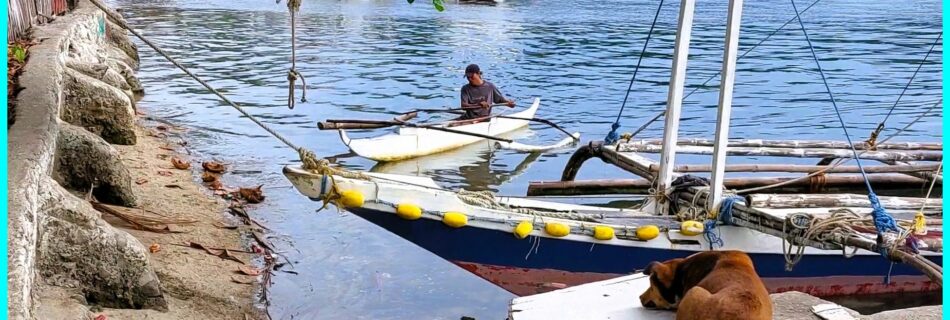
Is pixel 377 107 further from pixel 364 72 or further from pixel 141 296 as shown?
pixel 141 296

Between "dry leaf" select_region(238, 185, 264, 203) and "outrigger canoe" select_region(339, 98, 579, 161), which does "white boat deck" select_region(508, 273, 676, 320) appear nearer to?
"dry leaf" select_region(238, 185, 264, 203)

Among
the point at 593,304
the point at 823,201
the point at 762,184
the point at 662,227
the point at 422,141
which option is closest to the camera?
the point at 593,304

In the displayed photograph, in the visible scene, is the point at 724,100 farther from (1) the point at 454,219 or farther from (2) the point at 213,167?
(2) the point at 213,167

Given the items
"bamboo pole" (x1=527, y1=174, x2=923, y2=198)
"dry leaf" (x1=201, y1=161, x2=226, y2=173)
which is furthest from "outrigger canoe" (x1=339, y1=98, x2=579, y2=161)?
"bamboo pole" (x1=527, y1=174, x2=923, y2=198)

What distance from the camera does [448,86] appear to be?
24.3 meters

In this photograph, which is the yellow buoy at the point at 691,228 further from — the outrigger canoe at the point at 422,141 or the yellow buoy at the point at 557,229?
the outrigger canoe at the point at 422,141

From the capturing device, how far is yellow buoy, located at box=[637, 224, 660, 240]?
791 cm

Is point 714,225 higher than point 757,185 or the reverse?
higher

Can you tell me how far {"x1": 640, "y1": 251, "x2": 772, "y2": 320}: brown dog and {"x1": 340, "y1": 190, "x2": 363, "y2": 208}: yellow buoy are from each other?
2663 mm

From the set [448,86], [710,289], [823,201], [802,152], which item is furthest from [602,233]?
[448,86]

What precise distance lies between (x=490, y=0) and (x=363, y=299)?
48.3 meters

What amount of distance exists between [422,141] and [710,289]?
10.4m

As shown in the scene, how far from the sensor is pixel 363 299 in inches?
337

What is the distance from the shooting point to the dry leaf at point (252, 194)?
11.8 m
